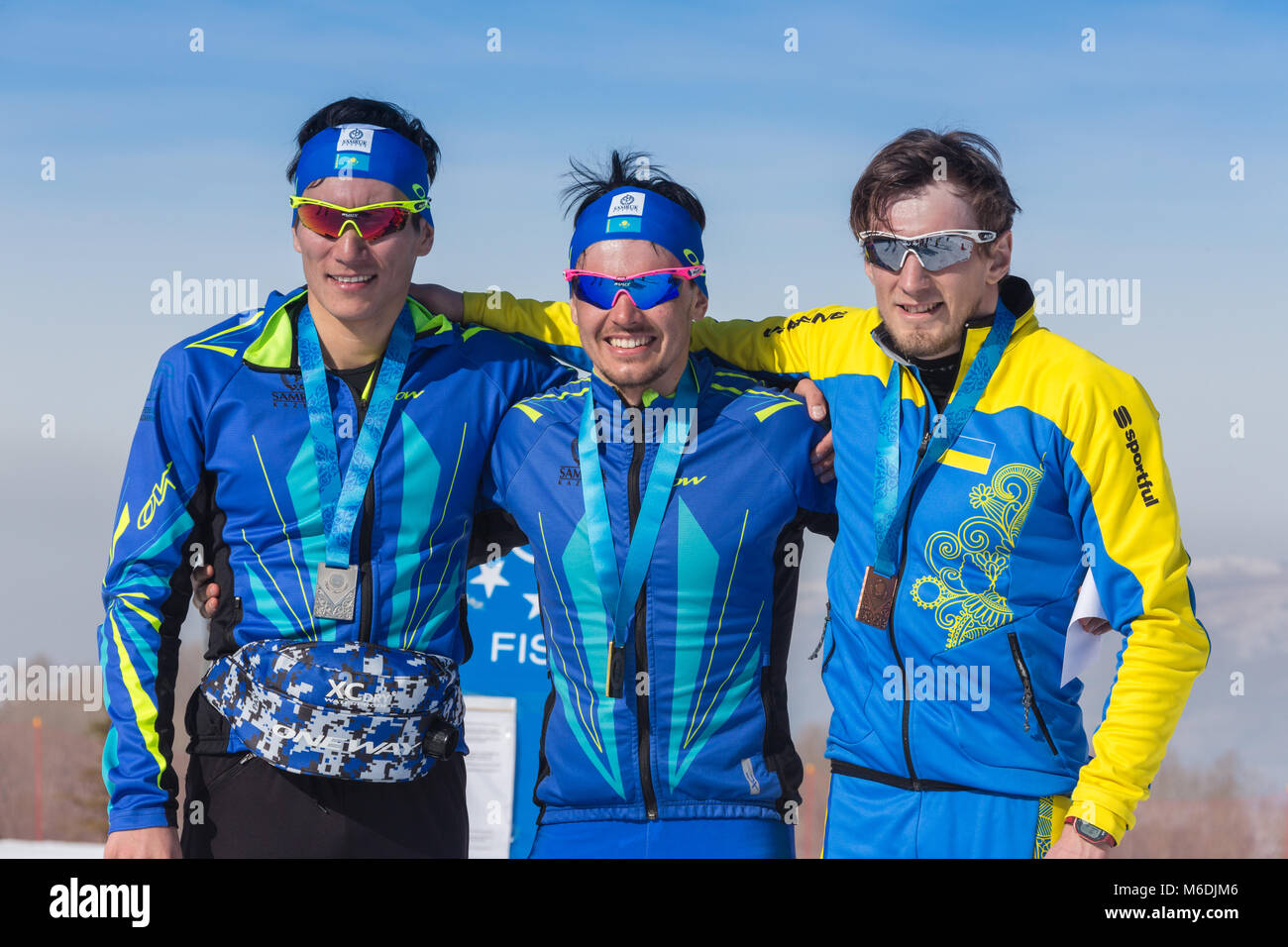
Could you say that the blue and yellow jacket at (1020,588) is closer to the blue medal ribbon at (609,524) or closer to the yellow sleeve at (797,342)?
the yellow sleeve at (797,342)

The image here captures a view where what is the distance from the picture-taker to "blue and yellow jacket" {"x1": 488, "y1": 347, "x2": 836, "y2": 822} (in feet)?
13.4

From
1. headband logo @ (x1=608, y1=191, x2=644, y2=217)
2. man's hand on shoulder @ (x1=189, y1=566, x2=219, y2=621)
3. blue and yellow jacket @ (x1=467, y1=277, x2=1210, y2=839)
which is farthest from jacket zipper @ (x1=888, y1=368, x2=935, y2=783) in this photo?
man's hand on shoulder @ (x1=189, y1=566, x2=219, y2=621)

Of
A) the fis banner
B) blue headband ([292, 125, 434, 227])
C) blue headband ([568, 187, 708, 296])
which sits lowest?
the fis banner

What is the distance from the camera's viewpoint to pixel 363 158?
4367 millimetres

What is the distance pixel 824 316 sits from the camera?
457 centimetres

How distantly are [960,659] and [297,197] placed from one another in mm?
2721

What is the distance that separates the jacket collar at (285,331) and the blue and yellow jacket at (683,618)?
1.98 ft

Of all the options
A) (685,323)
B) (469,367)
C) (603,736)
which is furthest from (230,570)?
(685,323)

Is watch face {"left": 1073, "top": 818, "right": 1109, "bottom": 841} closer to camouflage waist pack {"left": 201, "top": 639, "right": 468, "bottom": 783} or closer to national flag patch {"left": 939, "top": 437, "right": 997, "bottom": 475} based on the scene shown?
national flag patch {"left": 939, "top": 437, "right": 997, "bottom": 475}

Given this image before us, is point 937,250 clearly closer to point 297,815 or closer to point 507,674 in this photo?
point 297,815

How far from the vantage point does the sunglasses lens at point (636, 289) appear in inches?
164

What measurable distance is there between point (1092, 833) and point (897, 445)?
131 cm

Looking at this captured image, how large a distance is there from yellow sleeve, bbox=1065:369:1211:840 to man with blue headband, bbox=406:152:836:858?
912mm

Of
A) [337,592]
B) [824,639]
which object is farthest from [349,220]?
[824,639]
